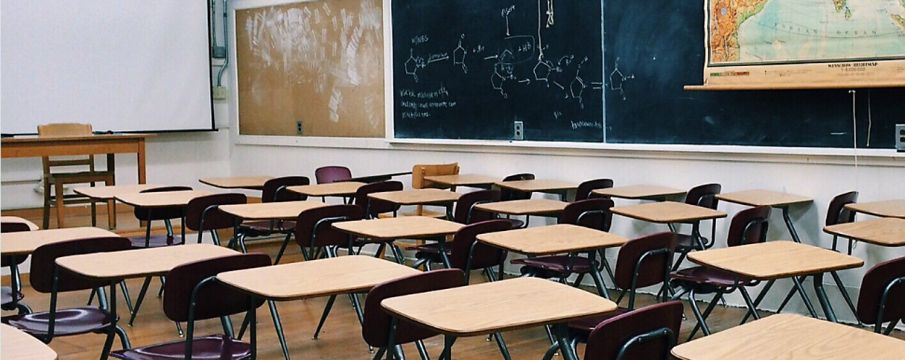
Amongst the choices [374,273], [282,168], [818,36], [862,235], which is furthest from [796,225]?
[282,168]

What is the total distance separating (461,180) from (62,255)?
12.6ft

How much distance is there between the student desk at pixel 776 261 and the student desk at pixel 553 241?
0.48 m

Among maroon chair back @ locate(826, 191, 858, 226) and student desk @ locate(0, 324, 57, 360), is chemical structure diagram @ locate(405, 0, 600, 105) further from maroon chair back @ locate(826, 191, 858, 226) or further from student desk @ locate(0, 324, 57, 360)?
student desk @ locate(0, 324, 57, 360)

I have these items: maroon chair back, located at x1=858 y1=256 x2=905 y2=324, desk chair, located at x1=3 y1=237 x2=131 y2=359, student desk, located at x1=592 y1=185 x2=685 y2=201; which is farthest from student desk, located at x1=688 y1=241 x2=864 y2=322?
desk chair, located at x1=3 y1=237 x2=131 y2=359

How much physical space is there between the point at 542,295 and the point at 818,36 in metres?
3.42

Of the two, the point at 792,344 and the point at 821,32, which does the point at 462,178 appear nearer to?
the point at 821,32

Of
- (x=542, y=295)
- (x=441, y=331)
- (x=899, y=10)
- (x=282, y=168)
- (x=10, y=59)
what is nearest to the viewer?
(x=441, y=331)

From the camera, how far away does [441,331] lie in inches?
113

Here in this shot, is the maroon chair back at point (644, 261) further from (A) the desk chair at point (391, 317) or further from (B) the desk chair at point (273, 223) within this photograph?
(B) the desk chair at point (273, 223)

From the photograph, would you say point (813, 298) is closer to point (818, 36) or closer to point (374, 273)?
point (818, 36)

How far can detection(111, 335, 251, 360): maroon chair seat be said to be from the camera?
12.3 ft

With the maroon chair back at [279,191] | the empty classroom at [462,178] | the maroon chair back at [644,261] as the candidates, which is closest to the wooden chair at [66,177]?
the empty classroom at [462,178]

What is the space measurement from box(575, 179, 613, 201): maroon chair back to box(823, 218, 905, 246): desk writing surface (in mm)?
2132

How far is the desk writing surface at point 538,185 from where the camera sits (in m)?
7.10
